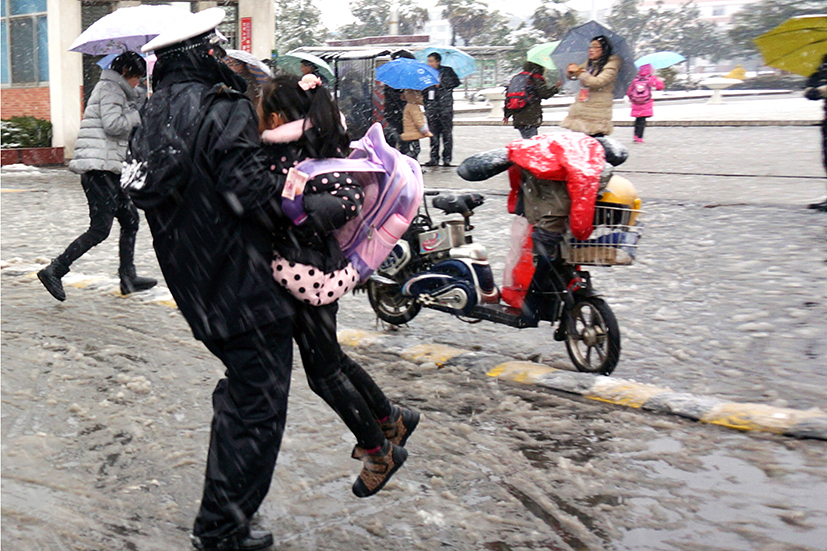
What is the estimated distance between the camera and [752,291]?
7.06 meters

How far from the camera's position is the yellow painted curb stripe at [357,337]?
6.04m

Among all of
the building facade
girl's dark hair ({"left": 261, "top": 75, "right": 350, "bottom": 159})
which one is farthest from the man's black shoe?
the building facade

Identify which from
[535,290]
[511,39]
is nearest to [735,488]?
[535,290]

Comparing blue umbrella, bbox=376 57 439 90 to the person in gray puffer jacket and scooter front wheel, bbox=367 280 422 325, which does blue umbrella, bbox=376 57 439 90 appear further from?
scooter front wheel, bbox=367 280 422 325

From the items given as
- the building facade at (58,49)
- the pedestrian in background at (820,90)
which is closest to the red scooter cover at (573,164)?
the pedestrian in background at (820,90)

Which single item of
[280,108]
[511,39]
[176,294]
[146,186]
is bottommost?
[176,294]

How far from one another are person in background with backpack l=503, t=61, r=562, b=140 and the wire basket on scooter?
9.18m

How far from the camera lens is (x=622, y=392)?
16.2ft

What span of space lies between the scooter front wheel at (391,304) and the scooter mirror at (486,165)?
3.64 ft

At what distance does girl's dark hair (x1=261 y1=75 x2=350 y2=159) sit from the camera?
124 inches

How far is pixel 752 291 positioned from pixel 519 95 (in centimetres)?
767

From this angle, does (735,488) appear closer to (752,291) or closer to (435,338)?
(435,338)

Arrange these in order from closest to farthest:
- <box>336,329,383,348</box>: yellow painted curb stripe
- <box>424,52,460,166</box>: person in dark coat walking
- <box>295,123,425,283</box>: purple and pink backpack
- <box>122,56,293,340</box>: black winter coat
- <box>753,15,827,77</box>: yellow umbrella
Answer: <box>122,56,293,340</box>: black winter coat < <box>295,123,425,283</box>: purple and pink backpack < <box>336,329,383,348</box>: yellow painted curb stripe < <box>753,15,827,77</box>: yellow umbrella < <box>424,52,460,166</box>: person in dark coat walking

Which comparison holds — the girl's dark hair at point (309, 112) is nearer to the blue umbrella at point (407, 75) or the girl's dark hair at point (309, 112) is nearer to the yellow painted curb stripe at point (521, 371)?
the yellow painted curb stripe at point (521, 371)
